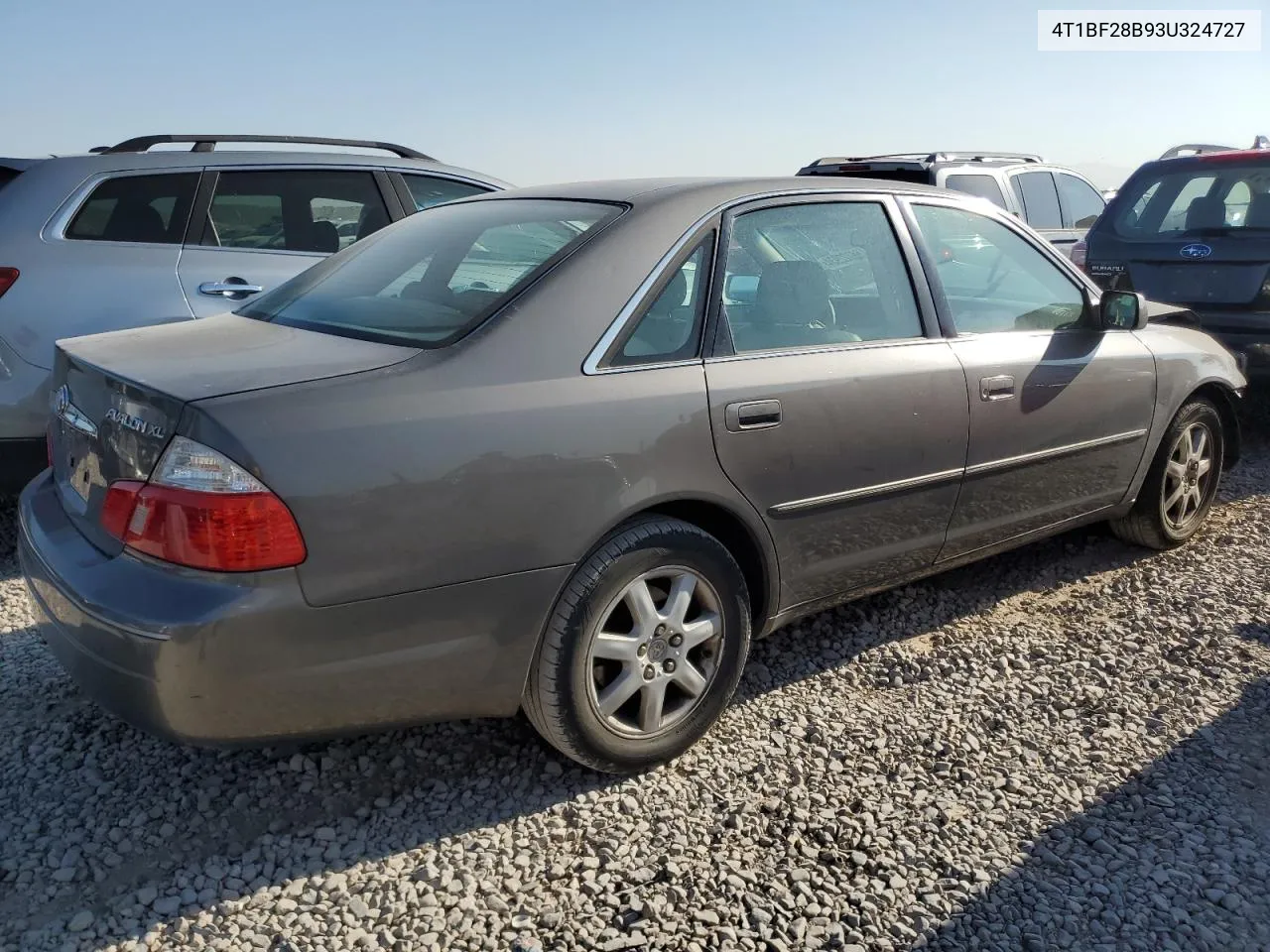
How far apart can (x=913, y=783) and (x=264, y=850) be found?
64.0 inches

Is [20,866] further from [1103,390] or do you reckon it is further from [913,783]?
[1103,390]

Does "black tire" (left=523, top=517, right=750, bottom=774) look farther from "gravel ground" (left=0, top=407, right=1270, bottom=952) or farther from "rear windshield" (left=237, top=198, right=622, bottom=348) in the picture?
"rear windshield" (left=237, top=198, right=622, bottom=348)

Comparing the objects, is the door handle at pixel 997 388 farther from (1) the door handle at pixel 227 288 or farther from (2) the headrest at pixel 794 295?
(1) the door handle at pixel 227 288

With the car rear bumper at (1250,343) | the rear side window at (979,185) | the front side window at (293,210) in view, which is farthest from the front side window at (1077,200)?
the front side window at (293,210)

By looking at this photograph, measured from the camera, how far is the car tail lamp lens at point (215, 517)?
2201mm

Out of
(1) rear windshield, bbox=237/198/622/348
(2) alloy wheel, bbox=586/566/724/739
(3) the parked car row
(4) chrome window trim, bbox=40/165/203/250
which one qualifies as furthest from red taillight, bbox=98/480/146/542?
(4) chrome window trim, bbox=40/165/203/250

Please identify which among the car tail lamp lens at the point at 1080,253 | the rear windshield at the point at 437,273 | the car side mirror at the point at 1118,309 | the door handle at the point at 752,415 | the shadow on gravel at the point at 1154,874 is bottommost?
the shadow on gravel at the point at 1154,874

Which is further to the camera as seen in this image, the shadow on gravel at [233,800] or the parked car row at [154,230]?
the parked car row at [154,230]

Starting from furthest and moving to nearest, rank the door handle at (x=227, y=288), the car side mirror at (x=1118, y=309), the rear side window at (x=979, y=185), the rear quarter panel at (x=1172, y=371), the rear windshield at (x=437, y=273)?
the rear side window at (x=979, y=185)
the door handle at (x=227, y=288)
the rear quarter panel at (x=1172, y=371)
the car side mirror at (x=1118, y=309)
the rear windshield at (x=437, y=273)

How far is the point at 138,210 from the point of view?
480cm

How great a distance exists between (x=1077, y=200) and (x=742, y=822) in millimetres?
9060

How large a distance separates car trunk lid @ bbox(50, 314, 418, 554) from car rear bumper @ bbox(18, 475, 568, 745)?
0.16 m

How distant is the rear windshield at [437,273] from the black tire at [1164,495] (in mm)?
2668

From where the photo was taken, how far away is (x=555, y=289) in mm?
2676
